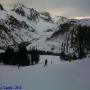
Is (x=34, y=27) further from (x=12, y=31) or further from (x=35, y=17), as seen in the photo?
(x=12, y=31)

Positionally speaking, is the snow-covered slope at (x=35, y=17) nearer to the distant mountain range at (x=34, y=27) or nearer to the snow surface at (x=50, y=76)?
the distant mountain range at (x=34, y=27)

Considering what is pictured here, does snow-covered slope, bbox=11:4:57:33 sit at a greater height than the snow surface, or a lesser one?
greater

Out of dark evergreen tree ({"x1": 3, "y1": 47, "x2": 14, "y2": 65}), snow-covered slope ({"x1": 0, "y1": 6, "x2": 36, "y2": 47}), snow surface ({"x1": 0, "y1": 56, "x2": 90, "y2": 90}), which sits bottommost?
snow surface ({"x1": 0, "y1": 56, "x2": 90, "y2": 90})

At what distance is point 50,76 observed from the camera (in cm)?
193

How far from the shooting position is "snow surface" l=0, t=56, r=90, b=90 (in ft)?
6.20

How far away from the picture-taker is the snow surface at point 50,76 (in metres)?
1.89

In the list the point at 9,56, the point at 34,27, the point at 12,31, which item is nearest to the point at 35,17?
the point at 34,27

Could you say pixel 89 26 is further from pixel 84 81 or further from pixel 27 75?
pixel 27 75

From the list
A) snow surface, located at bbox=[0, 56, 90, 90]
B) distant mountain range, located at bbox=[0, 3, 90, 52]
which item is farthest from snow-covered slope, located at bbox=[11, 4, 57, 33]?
snow surface, located at bbox=[0, 56, 90, 90]

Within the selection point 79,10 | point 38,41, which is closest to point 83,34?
point 79,10

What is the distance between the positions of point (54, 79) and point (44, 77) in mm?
91

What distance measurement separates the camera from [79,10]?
82.6 inches

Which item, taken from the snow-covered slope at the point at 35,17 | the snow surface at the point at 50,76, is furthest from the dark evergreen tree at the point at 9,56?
the snow-covered slope at the point at 35,17

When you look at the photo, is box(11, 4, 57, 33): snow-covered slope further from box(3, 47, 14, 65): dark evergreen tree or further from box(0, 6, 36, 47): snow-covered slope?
box(3, 47, 14, 65): dark evergreen tree
